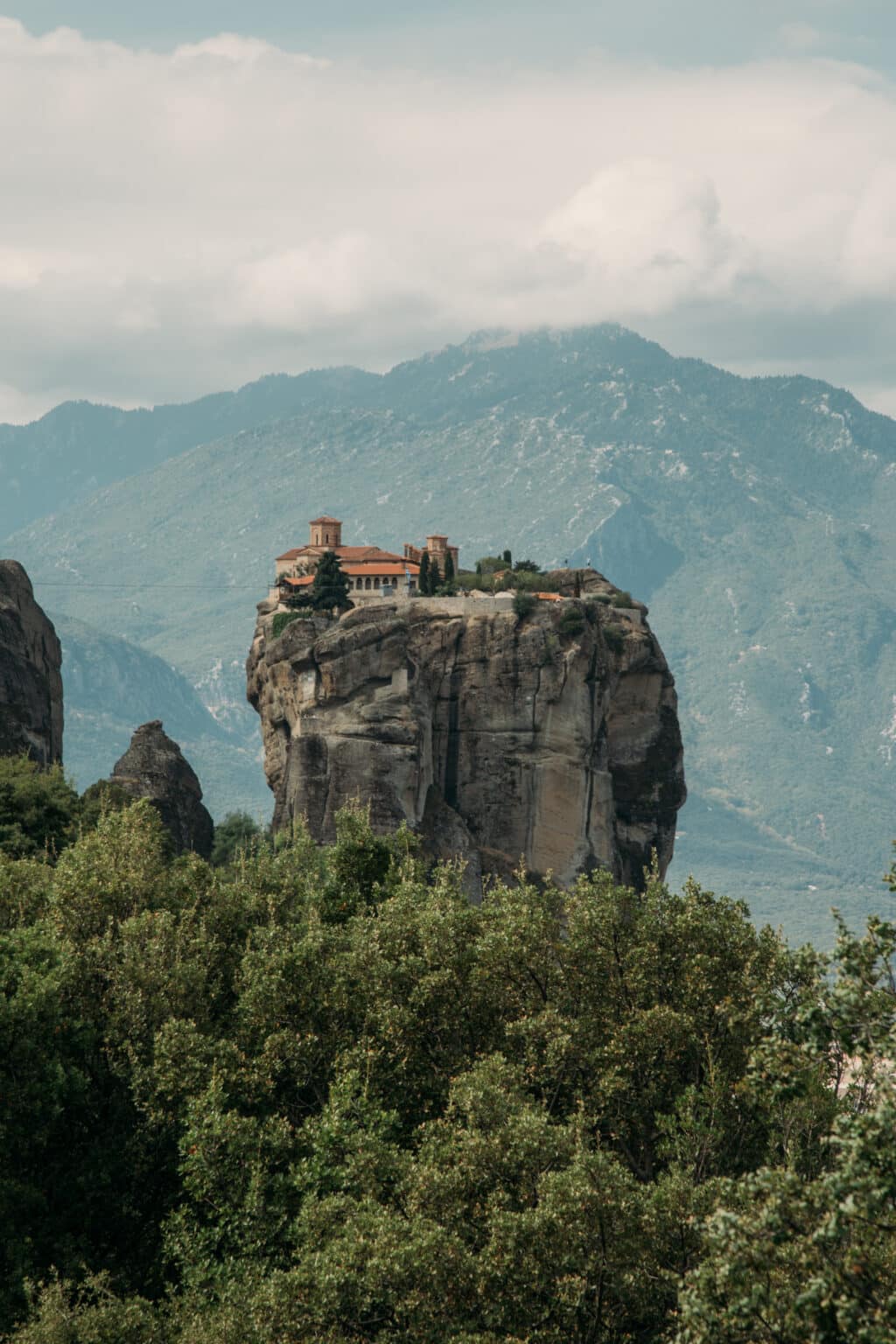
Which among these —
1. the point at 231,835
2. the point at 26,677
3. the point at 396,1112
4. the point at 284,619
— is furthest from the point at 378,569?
the point at 396,1112

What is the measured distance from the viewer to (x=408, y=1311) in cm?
3519

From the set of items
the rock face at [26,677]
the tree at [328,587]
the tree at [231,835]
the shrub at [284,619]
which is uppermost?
the tree at [328,587]

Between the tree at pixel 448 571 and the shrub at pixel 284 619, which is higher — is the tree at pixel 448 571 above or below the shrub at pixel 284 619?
above

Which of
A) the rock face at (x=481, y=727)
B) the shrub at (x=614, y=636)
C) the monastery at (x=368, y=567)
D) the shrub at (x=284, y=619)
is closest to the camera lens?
the rock face at (x=481, y=727)

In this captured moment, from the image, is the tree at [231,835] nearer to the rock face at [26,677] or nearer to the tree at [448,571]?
the rock face at [26,677]

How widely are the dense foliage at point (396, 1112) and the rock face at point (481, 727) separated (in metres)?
57.1

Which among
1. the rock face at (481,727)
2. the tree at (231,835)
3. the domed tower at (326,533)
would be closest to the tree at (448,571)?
the rock face at (481,727)

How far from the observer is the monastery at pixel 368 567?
133250 millimetres

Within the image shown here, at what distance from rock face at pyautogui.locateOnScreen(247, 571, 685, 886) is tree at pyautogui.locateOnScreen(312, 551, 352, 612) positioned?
12.6 ft

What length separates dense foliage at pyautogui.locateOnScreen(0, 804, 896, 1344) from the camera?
1394 inches

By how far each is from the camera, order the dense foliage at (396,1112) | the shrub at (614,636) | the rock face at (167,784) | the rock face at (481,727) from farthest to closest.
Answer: the shrub at (614,636) → the rock face at (481,727) → the rock face at (167,784) → the dense foliage at (396,1112)

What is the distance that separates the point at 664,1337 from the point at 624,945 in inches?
486

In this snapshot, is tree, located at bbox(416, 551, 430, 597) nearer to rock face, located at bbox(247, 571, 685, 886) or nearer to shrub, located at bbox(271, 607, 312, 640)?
rock face, located at bbox(247, 571, 685, 886)

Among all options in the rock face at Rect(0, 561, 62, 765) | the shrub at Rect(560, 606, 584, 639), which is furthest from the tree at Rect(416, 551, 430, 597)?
the rock face at Rect(0, 561, 62, 765)
